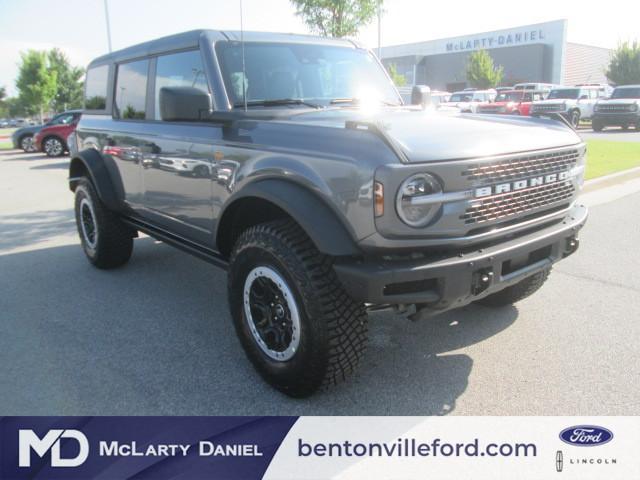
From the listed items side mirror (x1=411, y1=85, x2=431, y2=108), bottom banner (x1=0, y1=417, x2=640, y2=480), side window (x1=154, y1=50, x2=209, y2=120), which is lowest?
bottom banner (x1=0, y1=417, x2=640, y2=480)

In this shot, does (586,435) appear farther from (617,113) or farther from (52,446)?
(617,113)

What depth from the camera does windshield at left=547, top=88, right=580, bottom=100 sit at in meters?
25.7

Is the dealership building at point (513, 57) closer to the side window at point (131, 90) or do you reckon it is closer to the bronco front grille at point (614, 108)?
the bronco front grille at point (614, 108)

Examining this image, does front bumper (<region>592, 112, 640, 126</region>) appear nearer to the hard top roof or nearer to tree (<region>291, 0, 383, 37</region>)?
tree (<region>291, 0, 383, 37</region>)

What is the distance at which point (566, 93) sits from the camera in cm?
2594

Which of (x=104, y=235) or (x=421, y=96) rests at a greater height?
(x=421, y=96)

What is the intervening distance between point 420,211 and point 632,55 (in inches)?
1860

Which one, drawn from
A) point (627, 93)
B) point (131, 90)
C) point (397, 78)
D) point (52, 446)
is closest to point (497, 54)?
point (397, 78)

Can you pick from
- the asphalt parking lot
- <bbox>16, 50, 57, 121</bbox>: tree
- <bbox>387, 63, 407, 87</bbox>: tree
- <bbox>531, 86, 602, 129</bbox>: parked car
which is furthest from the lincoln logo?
<bbox>16, 50, 57, 121</bbox>: tree

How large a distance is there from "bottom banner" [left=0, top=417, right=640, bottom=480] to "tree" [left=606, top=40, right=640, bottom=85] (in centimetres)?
4682

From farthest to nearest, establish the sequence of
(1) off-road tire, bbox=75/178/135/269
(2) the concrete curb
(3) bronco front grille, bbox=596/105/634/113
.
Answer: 1. (3) bronco front grille, bbox=596/105/634/113
2. (2) the concrete curb
3. (1) off-road tire, bbox=75/178/135/269

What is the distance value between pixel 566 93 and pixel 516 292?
25.4 m

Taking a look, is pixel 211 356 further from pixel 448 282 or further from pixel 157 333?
pixel 448 282

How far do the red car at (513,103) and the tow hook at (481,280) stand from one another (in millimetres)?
22105
